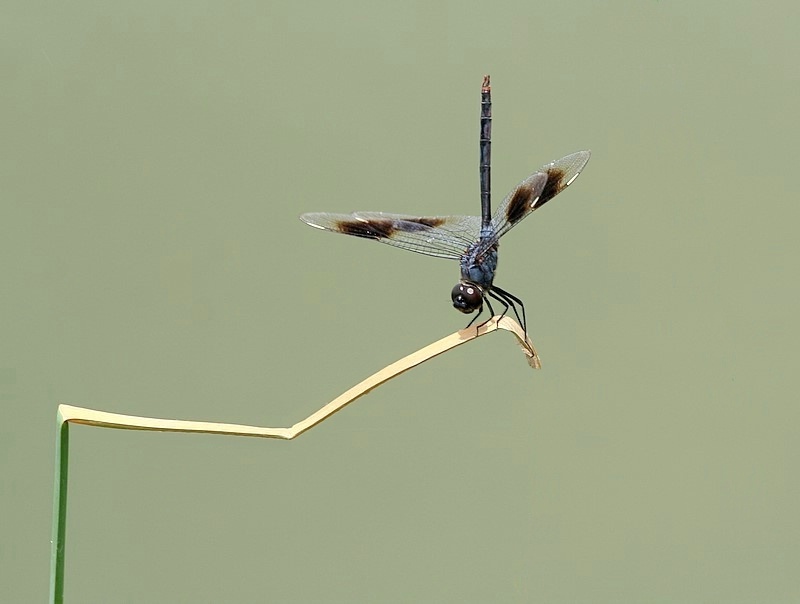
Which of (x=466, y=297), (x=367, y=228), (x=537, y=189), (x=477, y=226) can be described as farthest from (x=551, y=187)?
(x=367, y=228)

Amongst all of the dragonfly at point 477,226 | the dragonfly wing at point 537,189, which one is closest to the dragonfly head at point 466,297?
the dragonfly at point 477,226

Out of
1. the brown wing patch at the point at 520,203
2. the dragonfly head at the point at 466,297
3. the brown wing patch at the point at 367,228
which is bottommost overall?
the dragonfly head at the point at 466,297

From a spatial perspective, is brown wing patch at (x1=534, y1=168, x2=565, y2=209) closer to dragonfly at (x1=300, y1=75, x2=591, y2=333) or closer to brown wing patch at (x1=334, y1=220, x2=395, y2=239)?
dragonfly at (x1=300, y1=75, x2=591, y2=333)

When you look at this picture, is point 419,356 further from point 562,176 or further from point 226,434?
point 562,176

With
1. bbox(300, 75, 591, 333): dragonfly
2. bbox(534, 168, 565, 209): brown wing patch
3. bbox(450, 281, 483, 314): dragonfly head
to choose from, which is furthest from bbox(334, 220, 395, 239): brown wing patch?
bbox(534, 168, 565, 209): brown wing patch

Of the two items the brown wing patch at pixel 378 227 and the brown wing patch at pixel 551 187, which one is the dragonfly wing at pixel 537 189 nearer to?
the brown wing patch at pixel 551 187

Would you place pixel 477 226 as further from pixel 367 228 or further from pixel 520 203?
pixel 367 228
